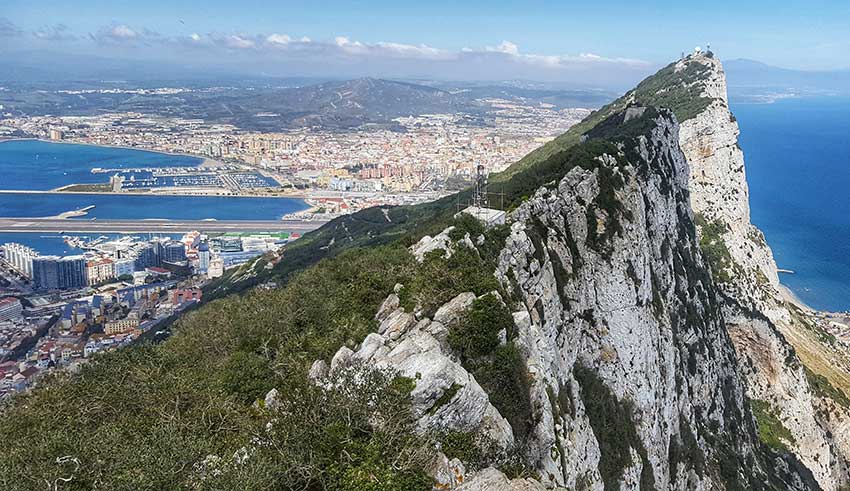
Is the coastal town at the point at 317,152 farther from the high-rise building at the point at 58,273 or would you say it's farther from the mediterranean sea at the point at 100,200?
the high-rise building at the point at 58,273

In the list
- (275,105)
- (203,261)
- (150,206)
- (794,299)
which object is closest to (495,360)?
(203,261)

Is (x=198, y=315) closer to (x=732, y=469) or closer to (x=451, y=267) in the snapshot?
(x=451, y=267)

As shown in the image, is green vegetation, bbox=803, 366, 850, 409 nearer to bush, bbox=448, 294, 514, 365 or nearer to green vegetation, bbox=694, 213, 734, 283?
green vegetation, bbox=694, 213, 734, 283

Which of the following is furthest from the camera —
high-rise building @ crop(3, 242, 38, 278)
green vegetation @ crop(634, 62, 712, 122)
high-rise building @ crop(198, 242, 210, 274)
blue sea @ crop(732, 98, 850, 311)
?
blue sea @ crop(732, 98, 850, 311)

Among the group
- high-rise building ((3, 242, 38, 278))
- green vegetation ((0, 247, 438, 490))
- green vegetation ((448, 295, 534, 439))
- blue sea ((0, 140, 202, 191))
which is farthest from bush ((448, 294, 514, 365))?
blue sea ((0, 140, 202, 191))

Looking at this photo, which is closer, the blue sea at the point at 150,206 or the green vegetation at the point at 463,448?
the green vegetation at the point at 463,448

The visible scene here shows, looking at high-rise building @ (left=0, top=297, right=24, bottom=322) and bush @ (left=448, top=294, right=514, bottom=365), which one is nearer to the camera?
bush @ (left=448, top=294, right=514, bottom=365)

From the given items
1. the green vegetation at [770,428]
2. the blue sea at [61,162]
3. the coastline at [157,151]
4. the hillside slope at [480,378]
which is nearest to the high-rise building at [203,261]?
the hillside slope at [480,378]
